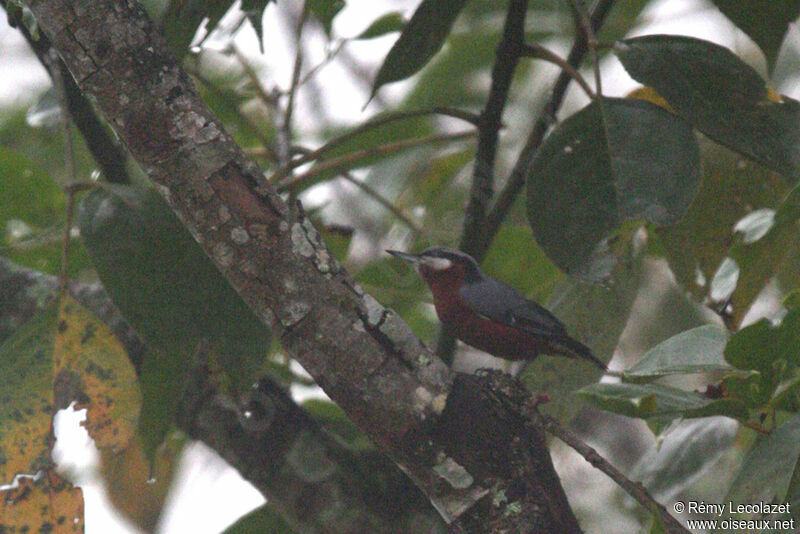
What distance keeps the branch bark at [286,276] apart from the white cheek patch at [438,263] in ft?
2.96

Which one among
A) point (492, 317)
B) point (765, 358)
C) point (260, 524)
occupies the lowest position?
point (765, 358)

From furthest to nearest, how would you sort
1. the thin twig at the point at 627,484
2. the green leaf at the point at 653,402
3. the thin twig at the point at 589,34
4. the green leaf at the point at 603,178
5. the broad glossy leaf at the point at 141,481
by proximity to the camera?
the broad glossy leaf at the point at 141,481 → the thin twig at the point at 589,34 → the green leaf at the point at 603,178 → the thin twig at the point at 627,484 → the green leaf at the point at 653,402

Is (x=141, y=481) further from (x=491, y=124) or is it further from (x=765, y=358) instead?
(x=765, y=358)

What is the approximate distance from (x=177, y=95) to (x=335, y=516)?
42.7 inches

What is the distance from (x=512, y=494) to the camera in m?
1.40

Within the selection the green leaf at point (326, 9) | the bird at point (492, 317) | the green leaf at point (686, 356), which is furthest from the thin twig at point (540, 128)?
the green leaf at point (686, 356)

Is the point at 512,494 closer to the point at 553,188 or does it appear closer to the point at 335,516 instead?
the point at 553,188

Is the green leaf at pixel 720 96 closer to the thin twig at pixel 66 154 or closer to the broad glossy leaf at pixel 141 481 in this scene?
the thin twig at pixel 66 154

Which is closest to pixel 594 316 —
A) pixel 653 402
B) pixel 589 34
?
pixel 589 34

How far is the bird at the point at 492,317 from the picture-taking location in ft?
6.83

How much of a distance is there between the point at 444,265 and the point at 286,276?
985mm

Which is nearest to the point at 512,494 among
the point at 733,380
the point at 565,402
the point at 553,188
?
the point at 733,380

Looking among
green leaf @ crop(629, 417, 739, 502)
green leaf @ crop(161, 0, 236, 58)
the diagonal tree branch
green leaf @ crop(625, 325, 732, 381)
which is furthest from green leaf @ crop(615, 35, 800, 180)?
the diagonal tree branch

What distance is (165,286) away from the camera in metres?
1.77
